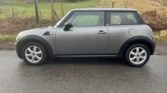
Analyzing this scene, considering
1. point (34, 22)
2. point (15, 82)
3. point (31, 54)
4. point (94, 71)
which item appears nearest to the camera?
point (15, 82)

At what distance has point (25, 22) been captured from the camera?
1390 cm

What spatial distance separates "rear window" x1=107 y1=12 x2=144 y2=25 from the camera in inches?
328

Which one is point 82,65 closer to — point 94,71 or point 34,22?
point 94,71

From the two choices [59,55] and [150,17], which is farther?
[150,17]

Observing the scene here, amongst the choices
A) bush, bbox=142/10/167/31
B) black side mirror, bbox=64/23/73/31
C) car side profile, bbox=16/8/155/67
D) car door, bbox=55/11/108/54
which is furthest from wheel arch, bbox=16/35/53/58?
bush, bbox=142/10/167/31

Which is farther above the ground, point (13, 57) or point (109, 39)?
point (109, 39)

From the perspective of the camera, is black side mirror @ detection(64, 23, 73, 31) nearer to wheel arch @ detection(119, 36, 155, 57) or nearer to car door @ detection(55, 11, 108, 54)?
car door @ detection(55, 11, 108, 54)

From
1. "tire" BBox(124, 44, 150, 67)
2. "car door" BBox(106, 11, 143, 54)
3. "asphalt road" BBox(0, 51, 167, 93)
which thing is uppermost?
"car door" BBox(106, 11, 143, 54)

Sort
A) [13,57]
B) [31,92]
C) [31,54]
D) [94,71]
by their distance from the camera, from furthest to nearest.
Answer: [13,57]
[31,54]
[94,71]
[31,92]

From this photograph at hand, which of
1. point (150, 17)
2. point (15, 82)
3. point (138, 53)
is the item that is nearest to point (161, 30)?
point (150, 17)

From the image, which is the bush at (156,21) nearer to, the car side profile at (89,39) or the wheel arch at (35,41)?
the car side profile at (89,39)

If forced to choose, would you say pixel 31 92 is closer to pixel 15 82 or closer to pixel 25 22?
pixel 15 82

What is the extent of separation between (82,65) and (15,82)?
207cm

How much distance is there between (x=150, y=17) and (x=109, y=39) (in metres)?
6.10
